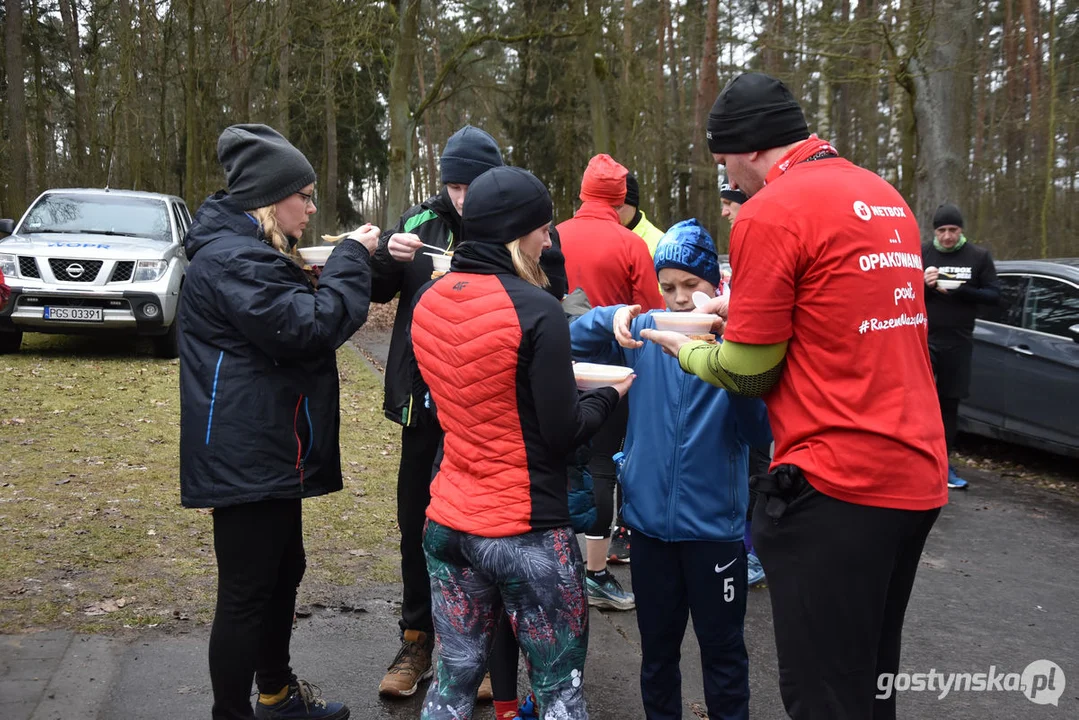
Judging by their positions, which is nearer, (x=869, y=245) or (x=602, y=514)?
(x=869, y=245)

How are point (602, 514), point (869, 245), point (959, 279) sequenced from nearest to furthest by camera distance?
point (869, 245) → point (602, 514) → point (959, 279)

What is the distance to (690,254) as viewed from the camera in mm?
3432

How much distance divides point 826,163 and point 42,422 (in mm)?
7788

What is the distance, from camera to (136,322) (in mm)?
11438

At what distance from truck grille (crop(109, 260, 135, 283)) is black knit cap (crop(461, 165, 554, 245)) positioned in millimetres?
9812

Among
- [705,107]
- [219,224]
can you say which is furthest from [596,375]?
[705,107]

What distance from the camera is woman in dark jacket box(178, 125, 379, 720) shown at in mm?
3062

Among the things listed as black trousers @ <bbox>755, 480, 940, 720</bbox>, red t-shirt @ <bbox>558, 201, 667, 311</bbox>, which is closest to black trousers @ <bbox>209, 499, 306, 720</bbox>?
black trousers @ <bbox>755, 480, 940, 720</bbox>

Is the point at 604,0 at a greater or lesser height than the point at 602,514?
greater

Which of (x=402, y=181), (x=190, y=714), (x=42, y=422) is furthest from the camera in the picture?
(x=402, y=181)

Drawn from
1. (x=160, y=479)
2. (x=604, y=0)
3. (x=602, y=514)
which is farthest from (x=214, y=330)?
(x=604, y=0)

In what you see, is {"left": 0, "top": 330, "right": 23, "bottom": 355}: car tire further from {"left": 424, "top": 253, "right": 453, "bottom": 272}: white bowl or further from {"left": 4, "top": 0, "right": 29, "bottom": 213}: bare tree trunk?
{"left": 424, "top": 253, "right": 453, "bottom": 272}: white bowl

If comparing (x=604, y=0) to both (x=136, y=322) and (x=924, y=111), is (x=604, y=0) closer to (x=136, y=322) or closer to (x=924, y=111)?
(x=924, y=111)

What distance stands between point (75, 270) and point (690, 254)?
9.87m
